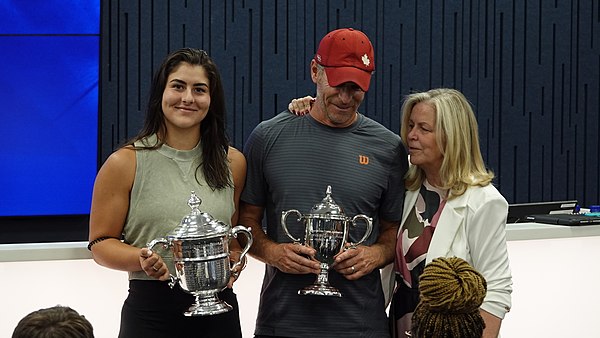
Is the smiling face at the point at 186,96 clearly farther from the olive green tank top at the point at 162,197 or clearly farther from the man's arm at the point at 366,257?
the man's arm at the point at 366,257

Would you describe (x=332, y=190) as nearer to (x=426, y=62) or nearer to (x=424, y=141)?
(x=424, y=141)

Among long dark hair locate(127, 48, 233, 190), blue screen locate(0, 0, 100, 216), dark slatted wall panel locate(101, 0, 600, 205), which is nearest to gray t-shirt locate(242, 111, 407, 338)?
long dark hair locate(127, 48, 233, 190)

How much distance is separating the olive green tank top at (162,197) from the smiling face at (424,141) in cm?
55

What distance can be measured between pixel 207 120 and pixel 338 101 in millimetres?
373

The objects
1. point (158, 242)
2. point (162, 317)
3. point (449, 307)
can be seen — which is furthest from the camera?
point (162, 317)

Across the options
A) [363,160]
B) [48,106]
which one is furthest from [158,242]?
[48,106]

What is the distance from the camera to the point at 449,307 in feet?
5.13

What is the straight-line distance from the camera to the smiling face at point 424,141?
2.24 meters

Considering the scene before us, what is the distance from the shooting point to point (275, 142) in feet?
7.65

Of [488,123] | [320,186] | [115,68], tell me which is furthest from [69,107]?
[320,186]

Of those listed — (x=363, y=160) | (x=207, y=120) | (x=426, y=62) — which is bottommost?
(x=363, y=160)

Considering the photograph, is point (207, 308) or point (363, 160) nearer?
point (207, 308)

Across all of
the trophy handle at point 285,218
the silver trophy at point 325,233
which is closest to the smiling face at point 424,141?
the silver trophy at point 325,233

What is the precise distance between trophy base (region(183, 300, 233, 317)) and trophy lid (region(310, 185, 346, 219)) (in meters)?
0.34
